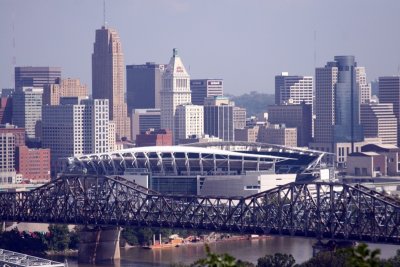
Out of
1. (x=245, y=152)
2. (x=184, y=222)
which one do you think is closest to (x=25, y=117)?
(x=245, y=152)

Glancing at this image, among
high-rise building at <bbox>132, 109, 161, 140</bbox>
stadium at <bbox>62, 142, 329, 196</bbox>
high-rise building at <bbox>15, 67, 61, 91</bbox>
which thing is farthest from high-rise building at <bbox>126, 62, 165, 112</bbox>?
stadium at <bbox>62, 142, 329, 196</bbox>

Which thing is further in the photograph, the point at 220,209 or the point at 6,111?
the point at 6,111

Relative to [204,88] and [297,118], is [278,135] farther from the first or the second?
[204,88]

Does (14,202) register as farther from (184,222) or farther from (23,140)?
(23,140)

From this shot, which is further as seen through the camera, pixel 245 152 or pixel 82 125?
pixel 82 125

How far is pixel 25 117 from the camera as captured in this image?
13000 cm

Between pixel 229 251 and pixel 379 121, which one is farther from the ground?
pixel 379 121

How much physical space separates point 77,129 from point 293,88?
43.4 metres

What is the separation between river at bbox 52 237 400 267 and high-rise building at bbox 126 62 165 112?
3729 inches

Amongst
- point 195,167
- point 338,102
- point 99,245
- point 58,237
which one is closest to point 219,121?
point 338,102

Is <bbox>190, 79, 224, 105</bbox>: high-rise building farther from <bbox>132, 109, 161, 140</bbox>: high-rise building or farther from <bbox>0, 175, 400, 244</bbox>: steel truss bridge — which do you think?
<bbox>0, 175, 400, 244</bbox>: steel truss bridge

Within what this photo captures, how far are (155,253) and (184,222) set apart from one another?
19.1 ft

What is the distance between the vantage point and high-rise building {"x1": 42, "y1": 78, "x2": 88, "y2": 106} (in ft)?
412

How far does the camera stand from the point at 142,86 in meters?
161
